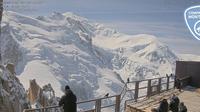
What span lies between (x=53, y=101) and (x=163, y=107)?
62.6 meters

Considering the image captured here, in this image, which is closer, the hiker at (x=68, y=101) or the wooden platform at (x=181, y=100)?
the hiker at (x=68, y=101)

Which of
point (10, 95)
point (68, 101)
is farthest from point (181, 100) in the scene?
point (10, 95)

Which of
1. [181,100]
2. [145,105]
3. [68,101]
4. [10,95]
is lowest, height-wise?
[10,95]

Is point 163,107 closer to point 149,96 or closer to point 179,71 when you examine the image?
point 149,96

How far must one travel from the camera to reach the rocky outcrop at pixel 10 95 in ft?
173

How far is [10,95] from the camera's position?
61.7 metres

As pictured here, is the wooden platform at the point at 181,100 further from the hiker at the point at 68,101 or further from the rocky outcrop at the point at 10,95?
the rocky outcrop at the point at 10,95

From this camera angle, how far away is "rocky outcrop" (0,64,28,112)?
5285 centimetres

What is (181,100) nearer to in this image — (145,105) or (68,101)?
(145,105)

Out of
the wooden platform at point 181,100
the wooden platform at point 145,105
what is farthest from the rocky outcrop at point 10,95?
the wooden platform at point 145,105

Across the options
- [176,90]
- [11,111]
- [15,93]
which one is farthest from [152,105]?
[15,93]

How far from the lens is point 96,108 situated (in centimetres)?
1577

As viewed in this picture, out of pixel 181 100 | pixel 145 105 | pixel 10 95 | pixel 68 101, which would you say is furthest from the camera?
pixel 10 95

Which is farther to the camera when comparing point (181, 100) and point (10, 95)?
point (10, 95)
